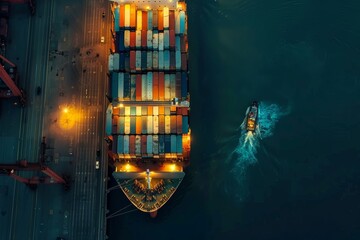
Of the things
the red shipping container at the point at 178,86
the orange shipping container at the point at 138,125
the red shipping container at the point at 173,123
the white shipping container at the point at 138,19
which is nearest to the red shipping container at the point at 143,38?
the white shipping container at the point at 138,19

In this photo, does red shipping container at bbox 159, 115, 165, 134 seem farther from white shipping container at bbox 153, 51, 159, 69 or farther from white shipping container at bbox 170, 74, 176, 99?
white shipping container at bbox 153, 51, 159, 69

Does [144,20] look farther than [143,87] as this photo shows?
Yes

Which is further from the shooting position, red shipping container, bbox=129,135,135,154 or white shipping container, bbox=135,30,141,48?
white shipping container, bbox=135,30,141,48

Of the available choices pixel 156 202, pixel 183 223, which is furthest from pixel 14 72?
pixel 183 223

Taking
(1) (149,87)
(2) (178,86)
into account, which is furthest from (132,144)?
(2) (178,86)

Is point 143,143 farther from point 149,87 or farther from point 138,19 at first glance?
point 138,19

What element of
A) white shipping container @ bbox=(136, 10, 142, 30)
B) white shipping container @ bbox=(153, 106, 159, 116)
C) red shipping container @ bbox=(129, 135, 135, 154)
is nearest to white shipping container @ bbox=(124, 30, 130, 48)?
white shipping container @ bbox=(136, 10, 142, 30)

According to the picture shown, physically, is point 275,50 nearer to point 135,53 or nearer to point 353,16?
point 353,16
